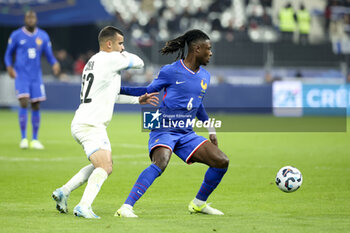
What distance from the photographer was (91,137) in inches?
263

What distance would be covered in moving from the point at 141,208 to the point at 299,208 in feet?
5.67

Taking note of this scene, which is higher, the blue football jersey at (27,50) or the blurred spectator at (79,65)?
the blue football jersey at (27,50)

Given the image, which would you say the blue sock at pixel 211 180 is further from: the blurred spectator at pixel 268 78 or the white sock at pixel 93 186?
the blurred spectator at pixel 268 78

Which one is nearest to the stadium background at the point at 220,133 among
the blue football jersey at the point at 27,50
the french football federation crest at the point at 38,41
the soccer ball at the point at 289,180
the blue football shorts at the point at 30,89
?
the soccer ball at the point at 289,180

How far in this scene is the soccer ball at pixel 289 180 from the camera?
764 cm

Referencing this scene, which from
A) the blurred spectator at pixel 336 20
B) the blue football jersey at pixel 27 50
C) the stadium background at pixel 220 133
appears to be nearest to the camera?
the stadium background at pixel 220 133

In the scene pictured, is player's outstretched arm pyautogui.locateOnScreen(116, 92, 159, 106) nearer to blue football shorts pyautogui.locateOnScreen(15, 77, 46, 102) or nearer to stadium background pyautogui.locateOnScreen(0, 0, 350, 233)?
stadium background pyautogui.locateOnScreen(0, 0, 350, 233)

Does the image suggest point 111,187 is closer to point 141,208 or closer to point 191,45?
point 141,208

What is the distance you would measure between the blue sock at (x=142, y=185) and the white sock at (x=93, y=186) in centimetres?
32

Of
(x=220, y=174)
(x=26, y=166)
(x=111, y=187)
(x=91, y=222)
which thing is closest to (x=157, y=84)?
(x=220, y=174)

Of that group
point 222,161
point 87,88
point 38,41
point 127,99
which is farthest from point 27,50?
point 222,161

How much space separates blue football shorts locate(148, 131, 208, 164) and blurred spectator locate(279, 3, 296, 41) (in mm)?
22247

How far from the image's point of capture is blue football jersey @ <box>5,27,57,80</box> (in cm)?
1397

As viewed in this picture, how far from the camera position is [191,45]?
24.0 ft
